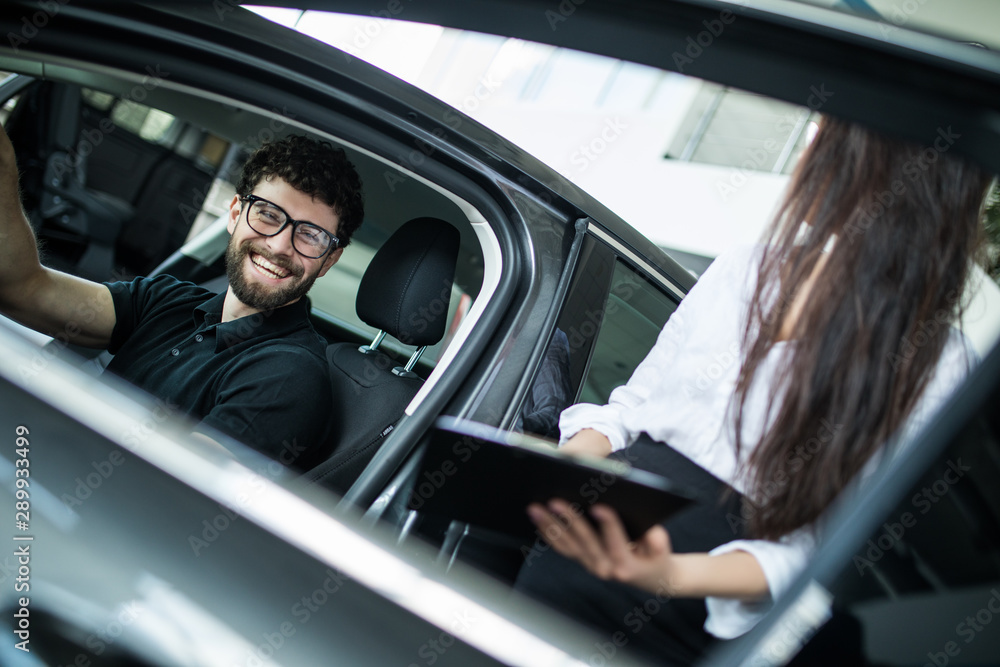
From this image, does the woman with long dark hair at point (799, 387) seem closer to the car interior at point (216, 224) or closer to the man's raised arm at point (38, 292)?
the car interior at point (216, 224)

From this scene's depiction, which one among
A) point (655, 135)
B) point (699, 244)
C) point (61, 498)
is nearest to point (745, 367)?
point (61, 498)

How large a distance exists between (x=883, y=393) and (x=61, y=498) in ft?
3.34

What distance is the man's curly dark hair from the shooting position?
1.85 metres

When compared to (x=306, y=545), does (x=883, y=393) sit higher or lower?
higher

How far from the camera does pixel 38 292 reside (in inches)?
64.7

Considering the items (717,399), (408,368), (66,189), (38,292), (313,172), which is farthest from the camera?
(66,189)

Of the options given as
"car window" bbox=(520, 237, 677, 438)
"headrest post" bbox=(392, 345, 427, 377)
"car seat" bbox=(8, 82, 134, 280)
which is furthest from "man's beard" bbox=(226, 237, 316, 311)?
"car seat" bbox=(8, 82, 134, 280)

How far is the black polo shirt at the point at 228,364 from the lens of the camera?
5.13ft

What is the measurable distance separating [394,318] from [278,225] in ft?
1.45

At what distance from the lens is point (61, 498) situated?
0.75 meters

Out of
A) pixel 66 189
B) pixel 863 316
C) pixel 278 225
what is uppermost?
pixel 863 316

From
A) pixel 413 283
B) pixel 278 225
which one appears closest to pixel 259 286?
pixel 278 225

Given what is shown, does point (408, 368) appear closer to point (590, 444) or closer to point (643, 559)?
point (590, 444)

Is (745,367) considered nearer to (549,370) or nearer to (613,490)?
(613,490)
